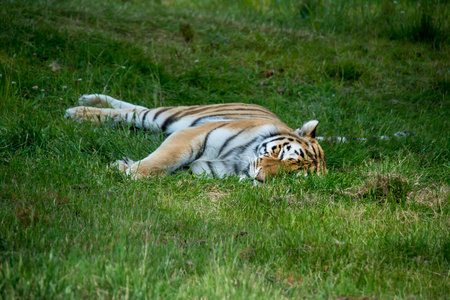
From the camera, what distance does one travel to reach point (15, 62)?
5.07m

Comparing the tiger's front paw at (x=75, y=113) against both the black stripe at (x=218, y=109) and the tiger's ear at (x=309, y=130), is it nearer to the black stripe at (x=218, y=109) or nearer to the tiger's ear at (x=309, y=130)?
the black stripe at (x=218, y=109)

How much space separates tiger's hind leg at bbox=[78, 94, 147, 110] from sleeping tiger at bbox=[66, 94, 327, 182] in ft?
0.87

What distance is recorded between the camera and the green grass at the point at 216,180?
6.84 feet

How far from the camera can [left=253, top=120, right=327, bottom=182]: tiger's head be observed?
3.58 metres

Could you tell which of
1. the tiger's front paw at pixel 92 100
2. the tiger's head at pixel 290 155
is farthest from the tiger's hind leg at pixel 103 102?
the tiger's head at pixel 290 155

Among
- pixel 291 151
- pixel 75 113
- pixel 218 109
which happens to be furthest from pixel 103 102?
pixel 291 151

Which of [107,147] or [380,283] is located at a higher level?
[380,283]

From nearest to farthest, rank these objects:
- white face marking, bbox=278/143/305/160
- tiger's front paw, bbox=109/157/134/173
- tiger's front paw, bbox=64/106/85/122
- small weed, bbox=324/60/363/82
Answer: tiger's front paw, bbox=109/157/134/173
white face marking, bbox=278/143/305/160
tiger's front paw, bbox=64/106/85/122
small weed, bbox=324/60/363/82

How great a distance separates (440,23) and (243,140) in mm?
5752

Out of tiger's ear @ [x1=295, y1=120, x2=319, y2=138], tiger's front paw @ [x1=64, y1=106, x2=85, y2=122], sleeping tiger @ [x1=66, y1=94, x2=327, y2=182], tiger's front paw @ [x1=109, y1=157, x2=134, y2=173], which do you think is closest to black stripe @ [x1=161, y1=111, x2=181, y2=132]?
sleeping tiger @ [x1=66, y1=94, x2=327, y2=182]

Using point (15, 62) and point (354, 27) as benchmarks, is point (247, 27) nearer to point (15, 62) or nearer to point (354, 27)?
point (354, 27)

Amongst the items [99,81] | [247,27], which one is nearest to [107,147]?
[99,81]

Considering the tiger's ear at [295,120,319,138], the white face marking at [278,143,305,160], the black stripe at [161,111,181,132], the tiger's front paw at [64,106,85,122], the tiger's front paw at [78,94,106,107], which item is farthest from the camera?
the tiger's front paw at [78,94,106,107]

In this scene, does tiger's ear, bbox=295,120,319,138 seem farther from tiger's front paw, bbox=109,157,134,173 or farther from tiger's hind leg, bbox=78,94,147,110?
tiger's hind leg, bbox=78,94,147,110
